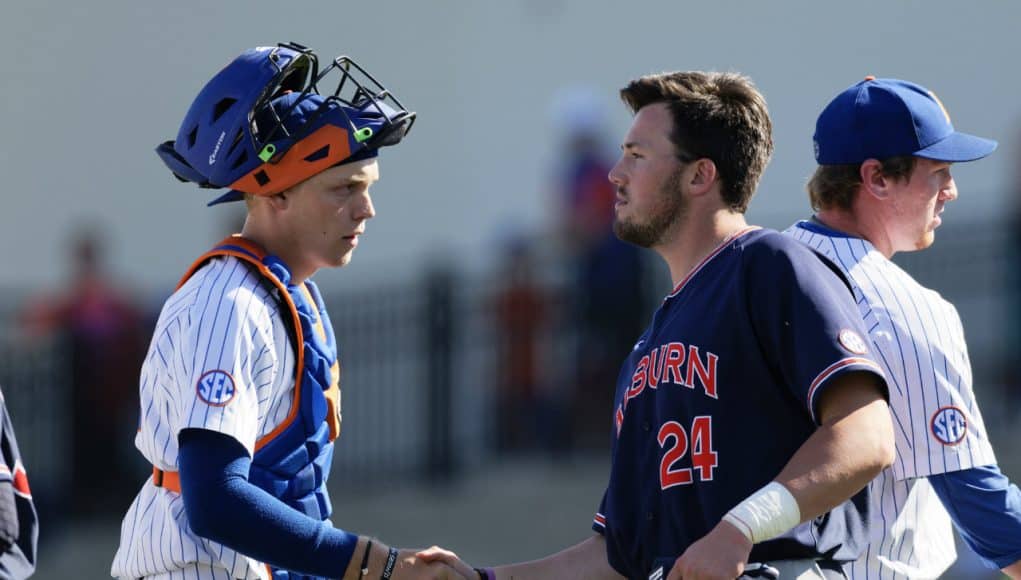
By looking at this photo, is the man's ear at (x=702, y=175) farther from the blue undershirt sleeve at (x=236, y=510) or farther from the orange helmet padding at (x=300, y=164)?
the blue undershirt sleeve at (x=236, y=510)

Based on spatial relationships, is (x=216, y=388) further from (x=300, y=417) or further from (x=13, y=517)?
(x=13, y=517)

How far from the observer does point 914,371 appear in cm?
448

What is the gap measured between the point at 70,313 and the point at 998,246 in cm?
589

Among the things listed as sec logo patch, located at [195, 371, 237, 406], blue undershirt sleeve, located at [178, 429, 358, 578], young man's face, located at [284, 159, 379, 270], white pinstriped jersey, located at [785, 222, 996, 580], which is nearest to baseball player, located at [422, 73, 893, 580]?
white pinstriped jersey, located at [785, 222, 996, 580]

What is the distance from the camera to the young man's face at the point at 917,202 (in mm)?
4801

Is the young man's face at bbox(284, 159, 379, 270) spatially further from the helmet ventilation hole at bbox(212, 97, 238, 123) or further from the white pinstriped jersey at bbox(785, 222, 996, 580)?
the white pinstriped jersey at bbox(785, 222, 996, 580)

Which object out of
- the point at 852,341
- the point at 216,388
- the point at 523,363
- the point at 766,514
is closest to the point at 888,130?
the point at 852,341

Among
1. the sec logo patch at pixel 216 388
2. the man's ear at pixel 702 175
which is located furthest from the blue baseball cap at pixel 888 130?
the sec logo patch at pixel 216 388

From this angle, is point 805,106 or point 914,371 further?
point 805,106

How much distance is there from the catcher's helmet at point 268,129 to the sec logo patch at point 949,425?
1.56 metres

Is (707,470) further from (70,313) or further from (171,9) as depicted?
(171,9)

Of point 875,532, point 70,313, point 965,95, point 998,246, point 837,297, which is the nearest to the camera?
point 837,297

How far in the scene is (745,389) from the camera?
415cm

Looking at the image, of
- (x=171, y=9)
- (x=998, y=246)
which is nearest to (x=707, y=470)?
(x=998, y=246)
